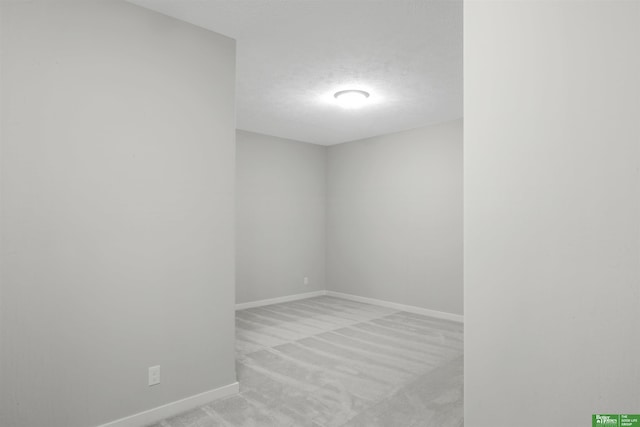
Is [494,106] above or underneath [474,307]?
above

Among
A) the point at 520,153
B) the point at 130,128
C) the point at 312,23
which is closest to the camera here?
the point at 520,153

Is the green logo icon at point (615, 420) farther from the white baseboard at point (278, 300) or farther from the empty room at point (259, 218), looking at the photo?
the white baseboard at point (278, 300)

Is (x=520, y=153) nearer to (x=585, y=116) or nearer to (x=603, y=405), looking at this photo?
(x=585, y=116)

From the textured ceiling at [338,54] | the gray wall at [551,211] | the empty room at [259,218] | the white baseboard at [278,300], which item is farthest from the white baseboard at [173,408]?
the white baseboard at [278,300]

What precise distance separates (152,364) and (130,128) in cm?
149

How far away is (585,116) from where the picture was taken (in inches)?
36.3

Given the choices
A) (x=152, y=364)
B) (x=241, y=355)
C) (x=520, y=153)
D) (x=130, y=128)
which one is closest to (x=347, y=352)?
(x=241, y=355)

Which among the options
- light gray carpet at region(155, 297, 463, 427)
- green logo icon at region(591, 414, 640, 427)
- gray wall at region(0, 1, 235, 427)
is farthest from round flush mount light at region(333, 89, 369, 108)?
green logo icon at region(591, 414, 640, 427)

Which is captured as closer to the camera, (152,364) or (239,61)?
(152,364)

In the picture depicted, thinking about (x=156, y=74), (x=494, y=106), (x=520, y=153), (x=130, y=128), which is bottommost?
(x=520, y=153)

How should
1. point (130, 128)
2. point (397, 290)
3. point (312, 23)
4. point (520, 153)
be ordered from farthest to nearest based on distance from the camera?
point (397, 290) < point (312, 23) < point (130, 128) < point (520, 153)

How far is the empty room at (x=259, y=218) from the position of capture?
0.93 metres

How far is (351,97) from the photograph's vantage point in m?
3.88

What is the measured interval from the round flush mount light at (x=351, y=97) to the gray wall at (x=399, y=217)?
1.67 meters
